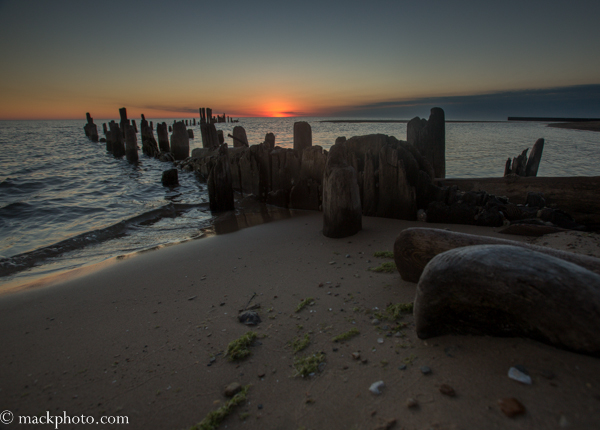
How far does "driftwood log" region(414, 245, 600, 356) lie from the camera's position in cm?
156

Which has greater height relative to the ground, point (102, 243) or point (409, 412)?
point (409, 412)

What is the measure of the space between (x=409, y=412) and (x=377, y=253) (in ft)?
9.18

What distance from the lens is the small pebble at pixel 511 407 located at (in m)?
1.40

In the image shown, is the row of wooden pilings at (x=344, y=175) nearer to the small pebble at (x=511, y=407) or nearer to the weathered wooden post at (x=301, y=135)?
the weathered wooden post at (x=301, y=135)

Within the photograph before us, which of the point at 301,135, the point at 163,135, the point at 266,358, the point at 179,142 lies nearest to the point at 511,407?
the point at 266,358

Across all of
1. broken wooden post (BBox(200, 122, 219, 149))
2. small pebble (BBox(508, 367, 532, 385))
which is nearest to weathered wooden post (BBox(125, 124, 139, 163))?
broken wooden post (BBox(200, 122, 219, 149))

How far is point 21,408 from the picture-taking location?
2188 millimetres

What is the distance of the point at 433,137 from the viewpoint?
7578 millimetres

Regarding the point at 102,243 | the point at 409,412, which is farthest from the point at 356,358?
the point at 102,243

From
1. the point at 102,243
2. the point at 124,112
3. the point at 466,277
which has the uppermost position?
the point at 124,112

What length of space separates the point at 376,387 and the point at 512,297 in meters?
0.95

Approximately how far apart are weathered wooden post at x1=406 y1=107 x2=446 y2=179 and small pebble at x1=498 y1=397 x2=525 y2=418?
6795 millimetres

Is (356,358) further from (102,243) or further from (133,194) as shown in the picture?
(133,194)

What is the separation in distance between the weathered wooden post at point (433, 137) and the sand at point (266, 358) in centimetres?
426
